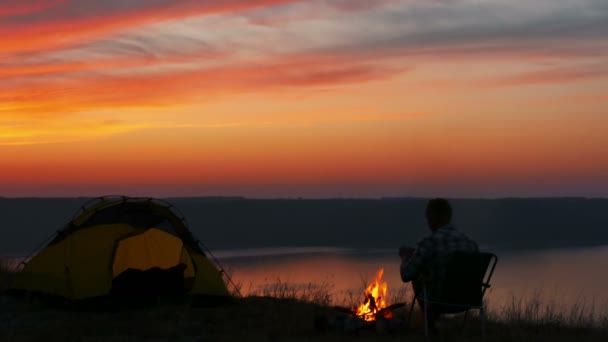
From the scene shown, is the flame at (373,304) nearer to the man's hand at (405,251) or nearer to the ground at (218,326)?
the ground at (218,326)

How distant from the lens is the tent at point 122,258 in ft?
34.0

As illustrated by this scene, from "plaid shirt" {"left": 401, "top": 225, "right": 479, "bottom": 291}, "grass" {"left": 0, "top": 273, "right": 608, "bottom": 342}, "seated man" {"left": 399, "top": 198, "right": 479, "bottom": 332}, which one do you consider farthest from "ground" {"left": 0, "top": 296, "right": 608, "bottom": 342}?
"plaid shirt" {"left": 401, "top": 225, "right": 479, "bottom": 291}

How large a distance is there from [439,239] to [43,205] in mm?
48258

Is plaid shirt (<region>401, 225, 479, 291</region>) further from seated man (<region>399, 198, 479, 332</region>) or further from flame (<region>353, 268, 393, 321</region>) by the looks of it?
flame (<region>353, 268, 393, 321</region>)

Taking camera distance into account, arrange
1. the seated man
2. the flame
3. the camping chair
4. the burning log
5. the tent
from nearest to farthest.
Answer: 1. the camping chair
2. the seated man
3. the burning log
4. the flame
5. the tent

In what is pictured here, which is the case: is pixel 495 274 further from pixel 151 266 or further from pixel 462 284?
pixel 462 284

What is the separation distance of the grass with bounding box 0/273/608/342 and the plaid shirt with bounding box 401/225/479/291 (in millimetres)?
622

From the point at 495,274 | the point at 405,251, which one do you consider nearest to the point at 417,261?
the point at 405,251

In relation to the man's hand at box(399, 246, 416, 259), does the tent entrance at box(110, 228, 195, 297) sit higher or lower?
lower

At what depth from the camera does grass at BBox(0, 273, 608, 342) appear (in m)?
8.20

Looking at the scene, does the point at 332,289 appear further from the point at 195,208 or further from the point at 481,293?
the point at 195,208

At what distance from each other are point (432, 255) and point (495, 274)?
28.6 metres

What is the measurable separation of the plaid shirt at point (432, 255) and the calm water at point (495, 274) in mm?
2764

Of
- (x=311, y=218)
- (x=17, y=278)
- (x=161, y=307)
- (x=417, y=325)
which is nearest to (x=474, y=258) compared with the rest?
(x=417, y=325)
